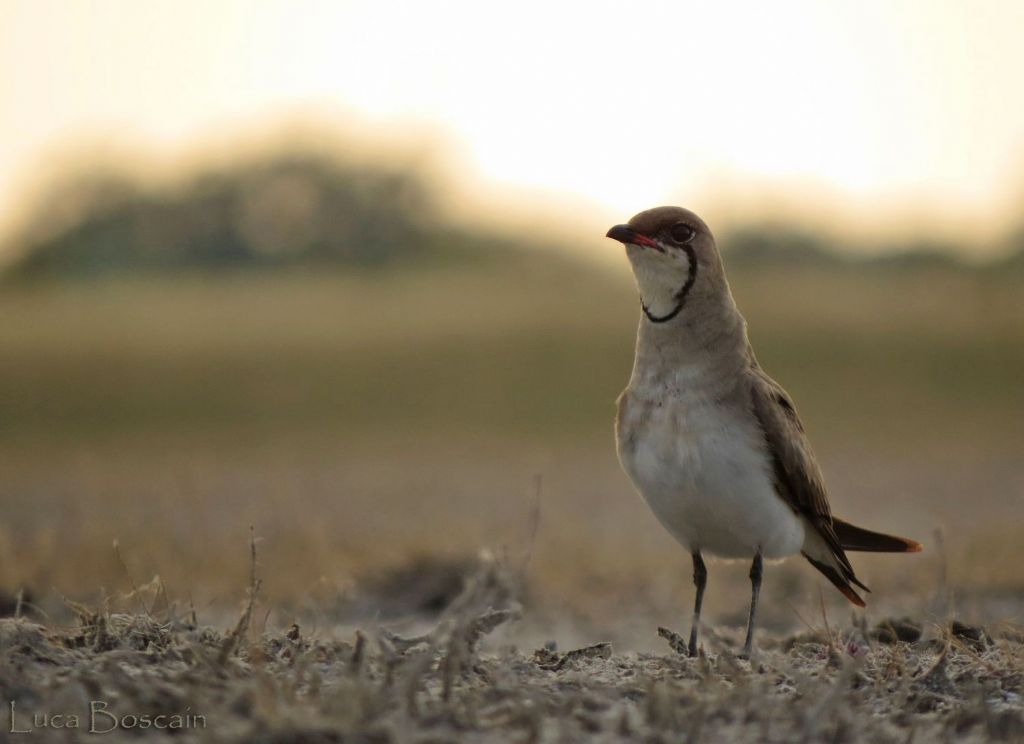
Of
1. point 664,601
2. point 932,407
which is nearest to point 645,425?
point 664,601

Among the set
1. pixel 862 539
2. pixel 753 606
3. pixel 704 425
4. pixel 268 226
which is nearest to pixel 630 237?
pixel 704 425

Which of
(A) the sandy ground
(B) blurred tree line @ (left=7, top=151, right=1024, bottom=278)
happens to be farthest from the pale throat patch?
(B) blurred tree line @ (left=7, top=151, right=1024, bottom=278)

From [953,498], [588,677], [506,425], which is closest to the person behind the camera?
[588,677]

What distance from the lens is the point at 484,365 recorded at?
19594 millimetres

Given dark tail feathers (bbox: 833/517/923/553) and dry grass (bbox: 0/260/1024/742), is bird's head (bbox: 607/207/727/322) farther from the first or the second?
dark tail feathers (bbox: 833/517/923/553)

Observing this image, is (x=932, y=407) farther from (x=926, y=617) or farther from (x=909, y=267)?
(x=926, y=617)

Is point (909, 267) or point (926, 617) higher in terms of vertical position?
point (909, 267)

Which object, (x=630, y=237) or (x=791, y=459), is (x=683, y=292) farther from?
(x=791, y=459)

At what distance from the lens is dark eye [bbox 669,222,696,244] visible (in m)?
4.55

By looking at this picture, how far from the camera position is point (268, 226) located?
106 feet

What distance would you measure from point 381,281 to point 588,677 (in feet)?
79.7

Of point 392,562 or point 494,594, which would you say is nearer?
point 494,594

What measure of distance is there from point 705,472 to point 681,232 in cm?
85

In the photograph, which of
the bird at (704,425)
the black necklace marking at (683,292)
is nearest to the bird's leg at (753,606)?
the bird at (704,425)
